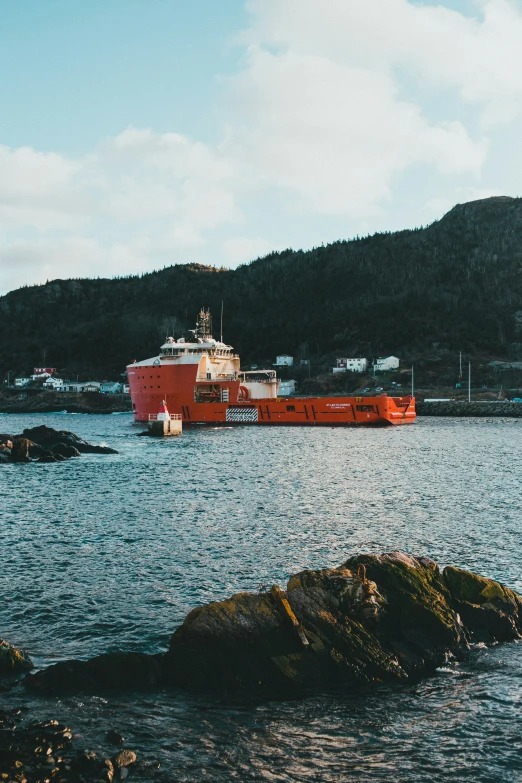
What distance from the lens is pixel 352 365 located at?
118 metres

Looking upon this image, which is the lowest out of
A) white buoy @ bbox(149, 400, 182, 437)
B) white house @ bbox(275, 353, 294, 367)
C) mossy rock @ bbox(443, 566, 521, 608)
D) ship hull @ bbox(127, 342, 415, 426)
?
mossy rock @ bbox(443, 566, 521, 608)

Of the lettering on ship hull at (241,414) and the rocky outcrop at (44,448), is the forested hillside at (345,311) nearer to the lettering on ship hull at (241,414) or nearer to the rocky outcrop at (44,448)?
the lettering on ship hull at (241,414)

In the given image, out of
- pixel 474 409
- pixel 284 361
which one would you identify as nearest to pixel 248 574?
pixel 474 409

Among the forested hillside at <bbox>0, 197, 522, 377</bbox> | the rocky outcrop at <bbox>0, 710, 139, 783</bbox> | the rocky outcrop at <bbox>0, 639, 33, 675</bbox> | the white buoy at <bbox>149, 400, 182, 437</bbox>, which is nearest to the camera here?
the rocky outcrop at <bbox>0, 710, 139, 783</bbox>


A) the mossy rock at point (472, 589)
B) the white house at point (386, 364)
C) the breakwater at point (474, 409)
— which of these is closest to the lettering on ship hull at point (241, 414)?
the breakwater at point (474, 409)

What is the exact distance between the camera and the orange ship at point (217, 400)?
58.0m

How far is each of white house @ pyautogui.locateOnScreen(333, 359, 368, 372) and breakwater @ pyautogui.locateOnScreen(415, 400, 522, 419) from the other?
118ft

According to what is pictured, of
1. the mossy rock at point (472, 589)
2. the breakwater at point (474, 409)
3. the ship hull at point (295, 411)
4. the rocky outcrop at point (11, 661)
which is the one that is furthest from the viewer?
the breakwater at point (474, 409)

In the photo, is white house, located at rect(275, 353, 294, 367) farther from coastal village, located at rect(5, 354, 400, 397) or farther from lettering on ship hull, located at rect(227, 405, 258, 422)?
lettering on ship hull, located at rect(227, 405, 258, 422)

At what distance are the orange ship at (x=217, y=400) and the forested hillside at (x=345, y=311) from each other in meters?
71.9

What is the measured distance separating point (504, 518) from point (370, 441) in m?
25.9

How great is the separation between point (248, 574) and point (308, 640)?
170 inches

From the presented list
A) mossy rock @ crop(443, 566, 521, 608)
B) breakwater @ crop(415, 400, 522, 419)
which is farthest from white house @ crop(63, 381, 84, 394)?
mossy rock @ crop(443, 566, 521, 608)

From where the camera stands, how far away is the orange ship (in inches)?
2285
